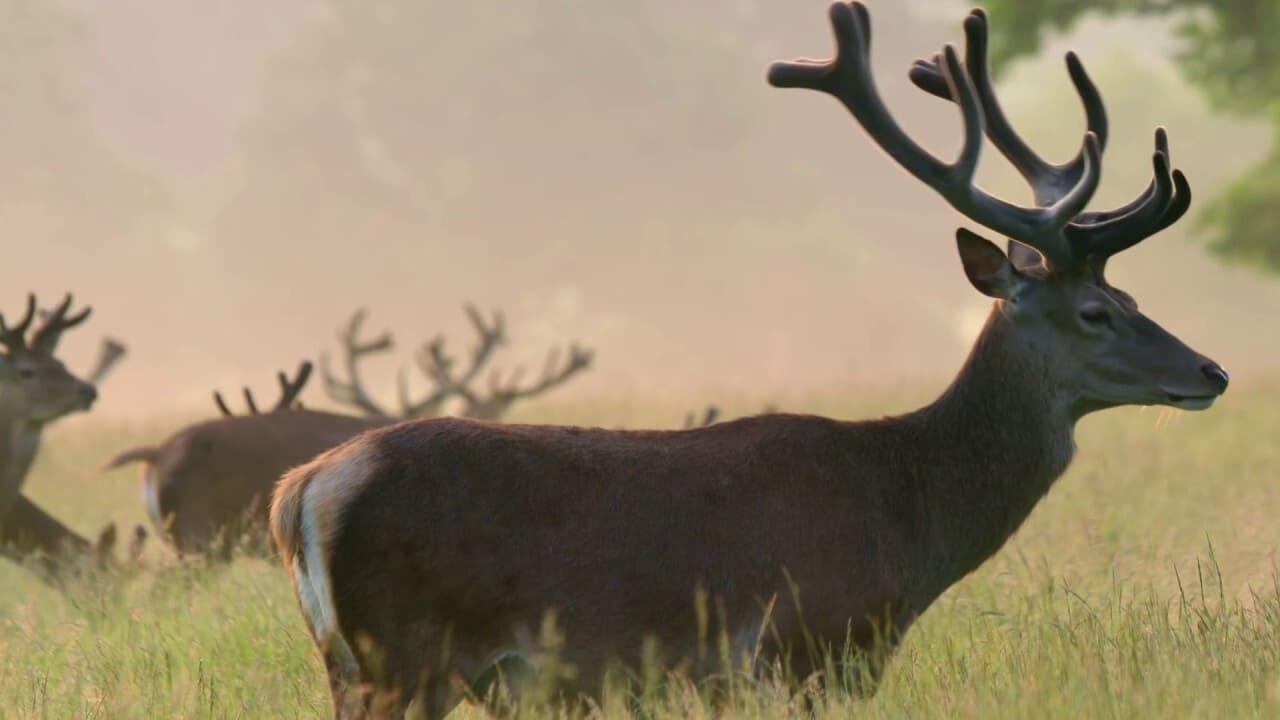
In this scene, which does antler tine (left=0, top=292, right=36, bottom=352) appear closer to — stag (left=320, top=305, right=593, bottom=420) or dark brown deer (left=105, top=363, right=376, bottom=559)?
dark brown deer (left=105, top=363, right=376, bottom=559)

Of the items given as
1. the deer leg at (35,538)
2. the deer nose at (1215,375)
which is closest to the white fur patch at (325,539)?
the deer nose at (1215,375)

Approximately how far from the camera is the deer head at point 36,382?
988 cm

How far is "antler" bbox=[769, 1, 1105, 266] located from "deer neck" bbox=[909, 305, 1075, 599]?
0.26 meters

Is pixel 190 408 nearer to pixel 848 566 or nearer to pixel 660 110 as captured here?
pixel 848 566

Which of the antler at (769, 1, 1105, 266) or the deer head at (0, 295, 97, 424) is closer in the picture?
the antler at (769, 1, 1105, 266)

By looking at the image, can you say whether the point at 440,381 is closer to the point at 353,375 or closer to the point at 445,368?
the point at 445,368

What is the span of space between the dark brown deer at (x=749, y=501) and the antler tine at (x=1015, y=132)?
42cm

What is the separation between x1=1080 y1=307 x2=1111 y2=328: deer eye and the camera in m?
4.99

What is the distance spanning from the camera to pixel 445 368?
14.1m

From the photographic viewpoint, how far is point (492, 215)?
181ft

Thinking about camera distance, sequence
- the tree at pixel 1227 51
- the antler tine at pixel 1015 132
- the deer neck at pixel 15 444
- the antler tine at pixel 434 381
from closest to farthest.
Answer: the antler tine at pixel 1015 132
the deer neck at pixel 15 444
the antler tine at pixel 434 381
the tree at pixel 1227 51

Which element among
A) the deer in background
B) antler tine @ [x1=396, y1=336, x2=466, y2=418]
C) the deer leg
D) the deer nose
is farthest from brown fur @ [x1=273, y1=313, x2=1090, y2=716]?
antler tine @ [x1=396, y1=336, x2=466, y2=418]

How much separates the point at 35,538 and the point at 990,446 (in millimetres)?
6072

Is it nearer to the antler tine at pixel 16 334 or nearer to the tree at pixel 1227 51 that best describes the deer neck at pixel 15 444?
the antler tine at pixel 16 334
